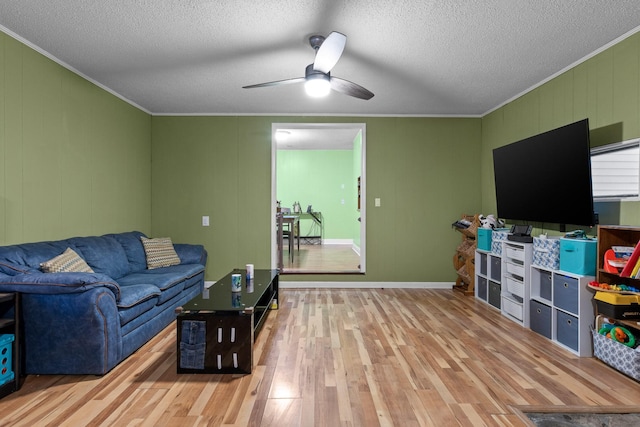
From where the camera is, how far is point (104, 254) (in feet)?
11.4

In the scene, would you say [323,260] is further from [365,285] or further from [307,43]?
[307,43]

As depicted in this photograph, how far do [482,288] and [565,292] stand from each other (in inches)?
59.7

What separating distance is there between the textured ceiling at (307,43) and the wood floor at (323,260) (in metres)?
2.73

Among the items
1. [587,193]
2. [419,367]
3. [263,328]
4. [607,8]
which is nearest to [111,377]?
[263,328]


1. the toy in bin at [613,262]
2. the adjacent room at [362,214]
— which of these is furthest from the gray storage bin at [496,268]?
the toy in bin at [613,262]

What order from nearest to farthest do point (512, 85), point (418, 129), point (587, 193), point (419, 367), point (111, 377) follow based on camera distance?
point (111, 377)
point (419, 367)
point (587, 193)
point (512, 85)
point (418, 129)

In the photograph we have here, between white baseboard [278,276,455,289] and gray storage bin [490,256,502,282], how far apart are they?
3.39ft

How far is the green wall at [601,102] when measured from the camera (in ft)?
8.95

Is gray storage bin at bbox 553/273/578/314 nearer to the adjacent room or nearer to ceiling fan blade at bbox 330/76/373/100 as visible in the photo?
Answer: the adjacent room

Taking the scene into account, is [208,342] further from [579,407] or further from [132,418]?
[579,407]

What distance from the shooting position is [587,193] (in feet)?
9.09

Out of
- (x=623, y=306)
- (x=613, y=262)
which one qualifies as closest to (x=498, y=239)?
(x=613, y=262)

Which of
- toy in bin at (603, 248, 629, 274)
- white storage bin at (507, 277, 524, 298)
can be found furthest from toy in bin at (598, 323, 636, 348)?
white storage bin at (507, 277, 524, 298)

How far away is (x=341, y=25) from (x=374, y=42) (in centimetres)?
39
